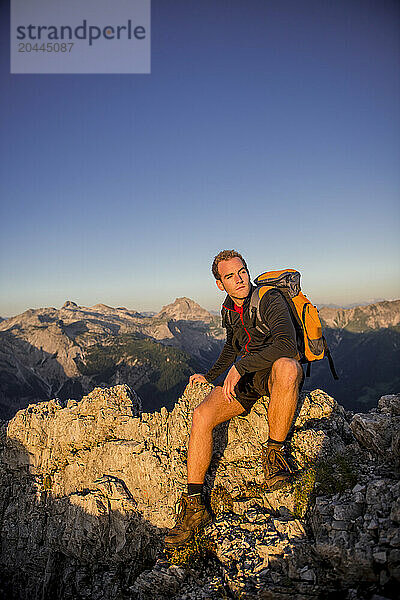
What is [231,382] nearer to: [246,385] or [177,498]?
[246,385]

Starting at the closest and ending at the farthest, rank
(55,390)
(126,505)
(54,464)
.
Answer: (126,505)
(54,464)
(55,390)

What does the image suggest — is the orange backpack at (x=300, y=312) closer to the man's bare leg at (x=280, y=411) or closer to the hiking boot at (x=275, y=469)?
the man's bare leg at (x=280, y=411)

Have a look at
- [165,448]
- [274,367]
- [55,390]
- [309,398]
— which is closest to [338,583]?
[274,367]

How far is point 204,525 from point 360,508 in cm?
298

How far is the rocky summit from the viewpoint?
5.22 metres

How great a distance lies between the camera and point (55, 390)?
113438 millimetres

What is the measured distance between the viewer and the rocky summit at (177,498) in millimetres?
5223

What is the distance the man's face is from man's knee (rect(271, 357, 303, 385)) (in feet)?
5.78

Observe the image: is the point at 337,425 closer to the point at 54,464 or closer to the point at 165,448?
the point at 165,448

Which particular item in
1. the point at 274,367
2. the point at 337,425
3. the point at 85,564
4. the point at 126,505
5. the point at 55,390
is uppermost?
the point at 274,367

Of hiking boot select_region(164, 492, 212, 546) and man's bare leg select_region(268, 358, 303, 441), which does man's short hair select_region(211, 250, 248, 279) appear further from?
hiking boot select_region(164, 492, 212, 546)

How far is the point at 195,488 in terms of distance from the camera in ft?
23.1

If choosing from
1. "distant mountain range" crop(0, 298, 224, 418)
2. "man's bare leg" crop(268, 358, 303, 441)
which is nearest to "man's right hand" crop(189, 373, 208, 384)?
"man's bare leg" crop(268, 358, 303, 441)

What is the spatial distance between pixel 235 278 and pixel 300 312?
1580 millimetres
